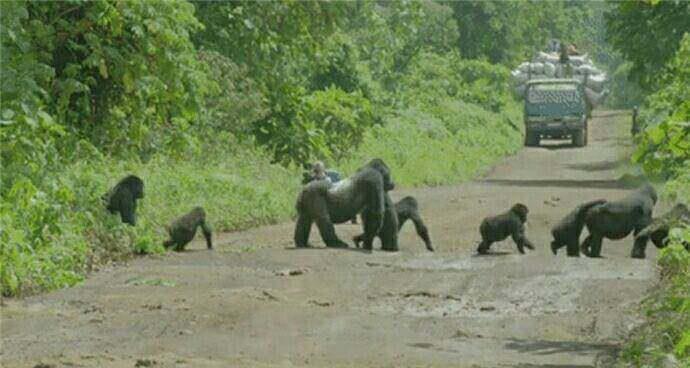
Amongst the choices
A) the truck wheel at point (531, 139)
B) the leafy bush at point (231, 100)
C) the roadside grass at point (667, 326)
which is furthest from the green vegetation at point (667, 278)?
the truck wheel at point (531, 139)

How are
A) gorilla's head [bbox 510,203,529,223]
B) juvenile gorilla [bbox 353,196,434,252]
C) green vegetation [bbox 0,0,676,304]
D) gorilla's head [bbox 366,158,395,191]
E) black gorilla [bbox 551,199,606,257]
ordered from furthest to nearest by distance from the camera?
juvenile gorilla [bbox 353,196,434,252] < gorilla's head [bbox 366,158,395,191] < gorilla's head [bbox 510,203,529,223] < black gorilla [bbox 551,199,606,257] < green vegetation [bbox 0,0,676,304]

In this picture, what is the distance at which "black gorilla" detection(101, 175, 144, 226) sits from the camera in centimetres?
1842

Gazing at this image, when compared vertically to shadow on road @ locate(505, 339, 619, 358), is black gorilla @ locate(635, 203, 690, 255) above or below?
above

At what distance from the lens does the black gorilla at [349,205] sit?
755 inches

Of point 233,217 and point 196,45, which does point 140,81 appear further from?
point 196,45

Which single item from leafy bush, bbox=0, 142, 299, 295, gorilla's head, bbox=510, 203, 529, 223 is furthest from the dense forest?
gorilla's head, bbox=510, 203, 529, 223

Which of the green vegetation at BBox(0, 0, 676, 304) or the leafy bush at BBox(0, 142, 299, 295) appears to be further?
the green vegetation at BBox(0, 0, 676, 304)

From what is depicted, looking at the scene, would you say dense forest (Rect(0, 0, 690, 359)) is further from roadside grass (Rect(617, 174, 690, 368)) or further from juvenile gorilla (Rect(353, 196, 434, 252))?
juvenile gorilla (Rect(353, 196, 434, 252))

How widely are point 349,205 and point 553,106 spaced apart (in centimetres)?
3749

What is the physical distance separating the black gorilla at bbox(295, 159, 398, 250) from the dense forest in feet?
5.44

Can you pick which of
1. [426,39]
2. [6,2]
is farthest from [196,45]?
[426,39]

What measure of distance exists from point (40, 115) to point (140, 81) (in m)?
3.79

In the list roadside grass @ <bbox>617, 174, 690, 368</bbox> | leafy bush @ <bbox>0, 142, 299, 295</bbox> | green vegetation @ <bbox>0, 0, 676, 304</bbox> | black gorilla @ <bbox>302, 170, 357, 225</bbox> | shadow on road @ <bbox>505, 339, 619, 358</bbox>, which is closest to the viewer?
roadside grass @ <bbox>617, 174, 690, 368</bbox>

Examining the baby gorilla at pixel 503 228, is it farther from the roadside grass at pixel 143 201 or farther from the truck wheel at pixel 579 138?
the truck wheel at pixel 579 138
